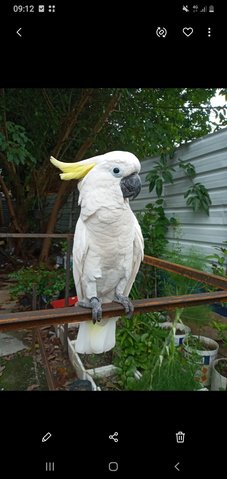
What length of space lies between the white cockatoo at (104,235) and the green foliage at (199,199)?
0.80m

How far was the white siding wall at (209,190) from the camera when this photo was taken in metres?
1.57

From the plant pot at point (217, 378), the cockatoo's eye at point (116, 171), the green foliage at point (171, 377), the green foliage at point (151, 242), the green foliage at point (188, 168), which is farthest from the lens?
the green foliage at point (151, 242)

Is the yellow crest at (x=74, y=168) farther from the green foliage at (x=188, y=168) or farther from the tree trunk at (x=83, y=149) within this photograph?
the tree trunk at (x=83, y=149)

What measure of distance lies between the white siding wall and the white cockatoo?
0.77 metres

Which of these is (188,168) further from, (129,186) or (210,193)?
(129,186)

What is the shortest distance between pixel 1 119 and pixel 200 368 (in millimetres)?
2130

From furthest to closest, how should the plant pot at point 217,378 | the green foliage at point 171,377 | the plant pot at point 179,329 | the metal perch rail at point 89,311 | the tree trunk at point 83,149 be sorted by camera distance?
the tree trunk at point 83,149
the plant pot at point 179,329
the plant pot at point 217,378
the green foliage at point 171,377
the metal perch rail at point 89,311

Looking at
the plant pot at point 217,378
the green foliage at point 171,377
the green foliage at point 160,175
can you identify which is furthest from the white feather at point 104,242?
the green foliage at point 160,175

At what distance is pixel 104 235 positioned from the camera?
2.83 feet
